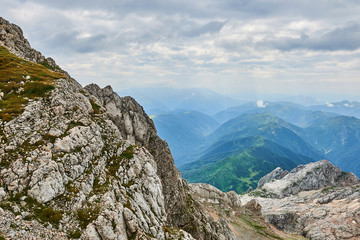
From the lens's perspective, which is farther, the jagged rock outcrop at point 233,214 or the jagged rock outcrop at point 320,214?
the jagged rock outcrop at point 320,214

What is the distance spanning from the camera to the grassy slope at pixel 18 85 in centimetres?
3266

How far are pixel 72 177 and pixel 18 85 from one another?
22491 mm

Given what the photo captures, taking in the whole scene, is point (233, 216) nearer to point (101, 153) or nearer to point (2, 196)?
point (101, 153)

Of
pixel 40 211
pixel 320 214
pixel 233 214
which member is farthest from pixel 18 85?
pixel 320 214

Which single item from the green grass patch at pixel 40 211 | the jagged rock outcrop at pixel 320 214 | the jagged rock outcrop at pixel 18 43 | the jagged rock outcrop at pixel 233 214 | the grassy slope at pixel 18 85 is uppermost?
the jagged rock outcrop at pixel 18 43

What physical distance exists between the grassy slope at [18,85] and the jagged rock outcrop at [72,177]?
0.44 metres

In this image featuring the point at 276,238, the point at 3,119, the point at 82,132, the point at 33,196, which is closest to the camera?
the point at 33,196

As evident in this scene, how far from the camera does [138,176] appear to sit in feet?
127

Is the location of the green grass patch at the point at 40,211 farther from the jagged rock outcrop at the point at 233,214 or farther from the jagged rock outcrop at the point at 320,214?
the jagged rock outcrop at the point at 320,214

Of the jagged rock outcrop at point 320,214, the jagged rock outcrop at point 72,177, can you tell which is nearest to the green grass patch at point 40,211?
the jagged rock outcrop at point 72,177

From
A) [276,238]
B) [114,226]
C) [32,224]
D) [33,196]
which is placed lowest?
[276,238]

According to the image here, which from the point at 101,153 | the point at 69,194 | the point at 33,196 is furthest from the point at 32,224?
the point at 101,153

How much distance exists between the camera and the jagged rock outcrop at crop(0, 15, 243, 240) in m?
23.4

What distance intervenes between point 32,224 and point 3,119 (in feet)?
55.5
